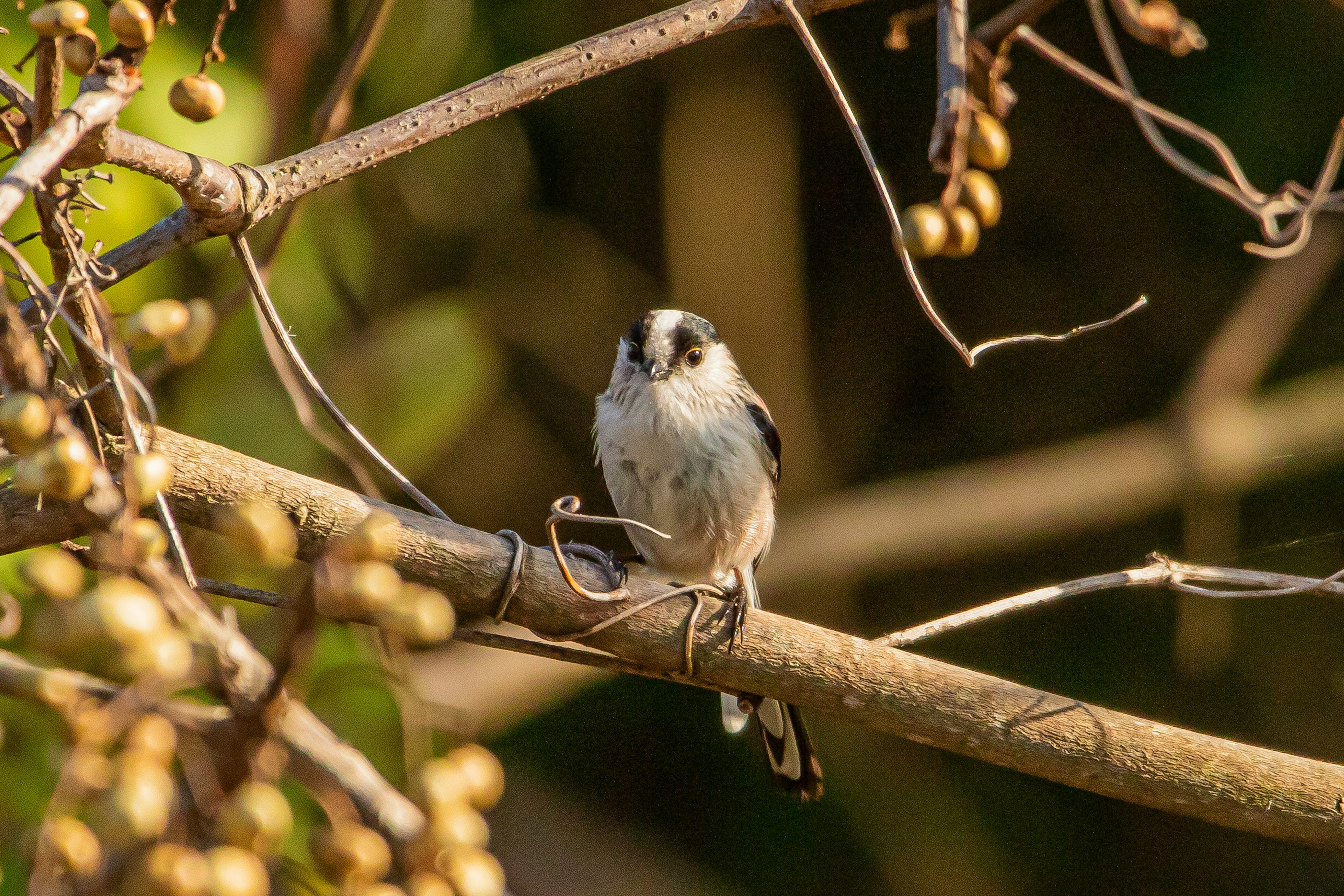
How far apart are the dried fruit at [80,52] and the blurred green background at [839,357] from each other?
2537mm

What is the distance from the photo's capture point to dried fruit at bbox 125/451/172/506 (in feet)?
2.83

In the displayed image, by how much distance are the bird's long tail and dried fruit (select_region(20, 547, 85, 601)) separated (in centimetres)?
226

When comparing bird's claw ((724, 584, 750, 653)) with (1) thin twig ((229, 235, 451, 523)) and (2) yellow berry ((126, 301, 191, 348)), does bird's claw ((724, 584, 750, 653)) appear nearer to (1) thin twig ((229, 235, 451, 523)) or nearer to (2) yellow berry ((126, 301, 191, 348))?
(1) thin twig ((229, 235, 451, 523))

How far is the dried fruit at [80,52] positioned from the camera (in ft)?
3.63

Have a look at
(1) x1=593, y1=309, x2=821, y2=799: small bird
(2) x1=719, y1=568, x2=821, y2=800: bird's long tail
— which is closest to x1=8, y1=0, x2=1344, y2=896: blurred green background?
(1) x1=593, y1=309, x2=821, y2=799: small bird

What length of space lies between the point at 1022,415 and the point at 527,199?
2187mm

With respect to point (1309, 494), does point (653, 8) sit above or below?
above

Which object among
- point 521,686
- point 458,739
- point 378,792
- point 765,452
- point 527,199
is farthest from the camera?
point 527,199

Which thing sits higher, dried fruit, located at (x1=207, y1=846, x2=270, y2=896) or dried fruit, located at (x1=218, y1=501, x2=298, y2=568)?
dried fruit, located at (x1=218, y1=501, x2=298, y2=568)

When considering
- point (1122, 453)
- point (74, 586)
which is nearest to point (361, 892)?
point (74, 586)

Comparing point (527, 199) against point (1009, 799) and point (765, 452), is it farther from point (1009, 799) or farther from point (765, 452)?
point (1009, 799)

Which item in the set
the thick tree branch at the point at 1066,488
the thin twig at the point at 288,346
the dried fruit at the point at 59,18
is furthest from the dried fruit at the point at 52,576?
the thick tree branch at the point at 1066,488

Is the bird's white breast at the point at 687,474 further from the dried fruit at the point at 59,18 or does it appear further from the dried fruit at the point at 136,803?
the dried fruit at the point at 136,803

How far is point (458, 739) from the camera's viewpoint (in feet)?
3.15
